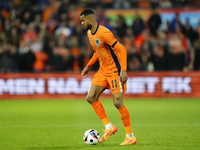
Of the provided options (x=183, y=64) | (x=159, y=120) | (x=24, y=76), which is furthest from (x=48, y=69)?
(x=159, y=120)

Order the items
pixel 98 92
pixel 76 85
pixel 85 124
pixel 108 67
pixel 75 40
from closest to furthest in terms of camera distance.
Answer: pixel 108 67 < pixel 98 92 < pixel 85 124 < pixel 76 85 < pixel 75 40

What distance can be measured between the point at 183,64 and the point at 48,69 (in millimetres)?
5381

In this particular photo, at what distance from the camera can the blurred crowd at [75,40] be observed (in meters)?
15.6

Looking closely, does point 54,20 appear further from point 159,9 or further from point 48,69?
point 159,9

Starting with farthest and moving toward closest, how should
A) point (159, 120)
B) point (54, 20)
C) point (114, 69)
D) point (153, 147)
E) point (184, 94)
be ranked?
1. point (54, 20)
2. point (184, 94)
3. point (159, 120)
4. point (114, 69)
5. point (153, 147)

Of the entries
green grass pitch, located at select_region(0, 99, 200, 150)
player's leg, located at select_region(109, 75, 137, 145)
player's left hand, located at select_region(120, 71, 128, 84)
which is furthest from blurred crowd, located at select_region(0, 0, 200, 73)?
player's left hand, located at select_region(120, 71, 128, 84)

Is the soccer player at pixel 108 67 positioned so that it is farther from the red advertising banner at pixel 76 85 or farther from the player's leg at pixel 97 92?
the red advertising banner at pixel 76 85

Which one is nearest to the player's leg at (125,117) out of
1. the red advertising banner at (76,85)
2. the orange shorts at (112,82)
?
the orange shorts at (112,82)

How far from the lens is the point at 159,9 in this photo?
17.7 meters

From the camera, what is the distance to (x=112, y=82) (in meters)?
6.59

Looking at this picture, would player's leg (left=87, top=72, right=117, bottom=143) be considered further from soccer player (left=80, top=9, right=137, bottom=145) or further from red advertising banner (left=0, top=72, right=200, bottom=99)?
red advertising banner (left=0, top=72, right=200, bottom=99)

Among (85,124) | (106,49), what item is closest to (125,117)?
(106,49)

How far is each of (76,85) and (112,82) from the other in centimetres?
892

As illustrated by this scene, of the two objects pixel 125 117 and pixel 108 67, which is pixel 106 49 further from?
pixel 125 117
